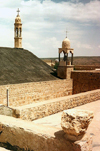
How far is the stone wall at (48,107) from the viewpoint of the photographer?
7.57 meters

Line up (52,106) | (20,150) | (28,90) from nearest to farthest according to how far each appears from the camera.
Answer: (20,150), (52,106), (28,90)

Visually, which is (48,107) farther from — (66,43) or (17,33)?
(17,33)

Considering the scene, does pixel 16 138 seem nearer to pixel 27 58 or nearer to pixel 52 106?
pixel 52 106

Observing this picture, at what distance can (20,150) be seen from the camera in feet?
17.7

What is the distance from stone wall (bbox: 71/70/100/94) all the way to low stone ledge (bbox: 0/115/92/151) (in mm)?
12950

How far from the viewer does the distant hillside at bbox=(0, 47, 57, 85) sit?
14.5 meters

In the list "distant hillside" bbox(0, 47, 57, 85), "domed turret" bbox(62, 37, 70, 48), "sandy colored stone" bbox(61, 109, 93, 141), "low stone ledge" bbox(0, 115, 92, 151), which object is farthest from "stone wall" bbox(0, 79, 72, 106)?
"sandy colored stone" bbox(61, 109, 93, 141)

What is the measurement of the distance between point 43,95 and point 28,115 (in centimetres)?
780

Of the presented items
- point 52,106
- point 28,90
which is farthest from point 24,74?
point 52,106

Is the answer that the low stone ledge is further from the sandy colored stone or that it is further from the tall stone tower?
the tall stone tower

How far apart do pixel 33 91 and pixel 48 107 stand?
5794 mm

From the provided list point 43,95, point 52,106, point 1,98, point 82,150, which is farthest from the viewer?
point 43,95

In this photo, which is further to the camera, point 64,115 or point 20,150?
point 20,150

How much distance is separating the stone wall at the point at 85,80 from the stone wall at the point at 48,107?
5.73 m
